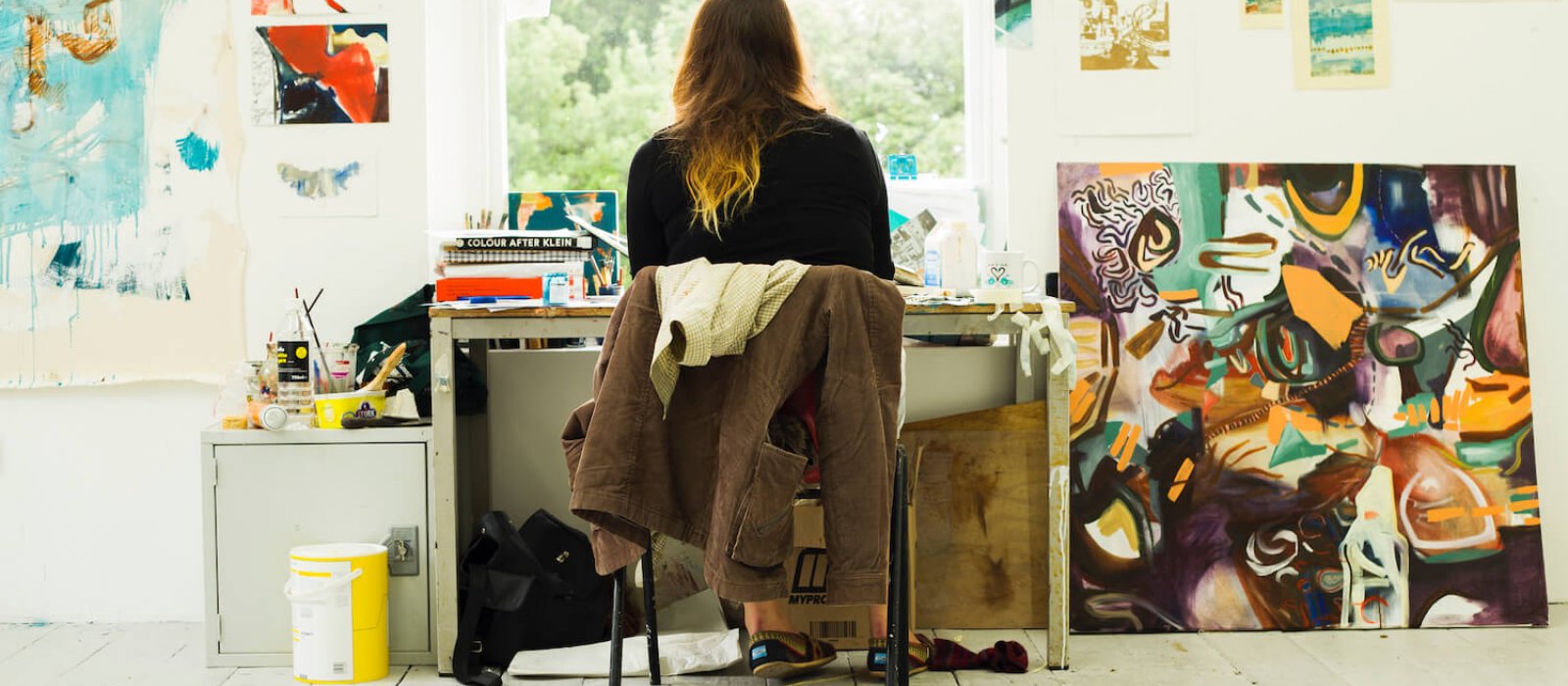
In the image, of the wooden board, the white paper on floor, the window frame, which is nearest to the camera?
the white paper on floor

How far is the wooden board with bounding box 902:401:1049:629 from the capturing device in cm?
272

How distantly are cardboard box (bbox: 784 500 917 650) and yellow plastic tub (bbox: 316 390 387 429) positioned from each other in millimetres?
851

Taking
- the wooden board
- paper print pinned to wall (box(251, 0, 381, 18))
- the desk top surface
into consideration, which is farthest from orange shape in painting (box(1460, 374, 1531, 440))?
paper print pinned to wall (box(251, 0, 381, 18))

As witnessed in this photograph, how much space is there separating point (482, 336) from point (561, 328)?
14 centimetres

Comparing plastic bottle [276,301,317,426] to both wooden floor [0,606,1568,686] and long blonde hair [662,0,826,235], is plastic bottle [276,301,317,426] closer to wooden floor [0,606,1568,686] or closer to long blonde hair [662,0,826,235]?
wooden floor [0,606,1568,686]

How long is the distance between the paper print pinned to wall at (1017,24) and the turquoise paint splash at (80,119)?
1.85m

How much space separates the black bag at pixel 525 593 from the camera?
2457mm

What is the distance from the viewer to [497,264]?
252 cm

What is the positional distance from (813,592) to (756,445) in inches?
30.8

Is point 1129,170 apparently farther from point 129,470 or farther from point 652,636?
point 129,470

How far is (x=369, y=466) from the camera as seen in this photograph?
2453 mm

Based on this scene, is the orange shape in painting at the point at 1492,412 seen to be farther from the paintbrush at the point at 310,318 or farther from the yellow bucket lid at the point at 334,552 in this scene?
the paintbrush at the point at 310,318

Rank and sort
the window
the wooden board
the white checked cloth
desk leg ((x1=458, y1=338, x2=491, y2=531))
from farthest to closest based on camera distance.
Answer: the window → desk leg ((x1=458, y1=338, x2=491, y2=531)) → the wooden board → the white checked cloth

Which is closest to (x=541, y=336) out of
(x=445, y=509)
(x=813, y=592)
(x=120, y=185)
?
(x=445, y=509)
